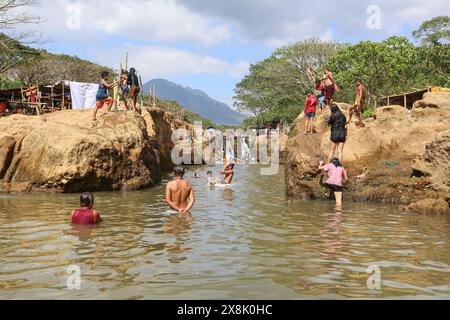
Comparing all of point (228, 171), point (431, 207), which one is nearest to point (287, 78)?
point (228, 171)

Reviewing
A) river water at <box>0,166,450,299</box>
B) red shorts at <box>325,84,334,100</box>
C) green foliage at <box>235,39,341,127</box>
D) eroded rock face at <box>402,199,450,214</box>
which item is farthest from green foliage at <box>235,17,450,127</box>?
river water at <box>0,166,450,299</box>

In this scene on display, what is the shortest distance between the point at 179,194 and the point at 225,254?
3.44m

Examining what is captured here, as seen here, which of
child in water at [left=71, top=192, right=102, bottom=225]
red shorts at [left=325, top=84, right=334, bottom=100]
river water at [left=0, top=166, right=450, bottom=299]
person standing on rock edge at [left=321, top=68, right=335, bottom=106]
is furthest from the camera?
red shorts at [left=325, top=84, right=334, bottom=100]

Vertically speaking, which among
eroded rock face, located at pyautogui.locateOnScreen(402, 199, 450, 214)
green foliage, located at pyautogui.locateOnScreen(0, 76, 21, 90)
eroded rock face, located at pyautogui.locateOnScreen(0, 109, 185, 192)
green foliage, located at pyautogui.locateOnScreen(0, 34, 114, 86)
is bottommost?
eroded rock face, located at pyautogui.locateOnScreen(402, 199, 450, 214)

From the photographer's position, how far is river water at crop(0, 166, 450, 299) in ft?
16.1

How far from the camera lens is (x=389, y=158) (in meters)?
13.5

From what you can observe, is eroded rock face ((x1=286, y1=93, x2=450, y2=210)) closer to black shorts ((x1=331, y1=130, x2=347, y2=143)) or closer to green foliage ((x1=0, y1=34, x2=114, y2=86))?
black shorts ((x1=331, y1=130, x2=347, y2=143))

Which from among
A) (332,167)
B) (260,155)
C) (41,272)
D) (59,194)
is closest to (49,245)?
(41,272)

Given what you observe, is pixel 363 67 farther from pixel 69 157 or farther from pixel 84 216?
pixel 84 216

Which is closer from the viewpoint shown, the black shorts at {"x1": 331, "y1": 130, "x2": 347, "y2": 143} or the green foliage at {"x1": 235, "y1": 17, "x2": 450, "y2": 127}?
the black shorts at {"x1": 331, "y1": 130, "x2": 347, "y2": 143}

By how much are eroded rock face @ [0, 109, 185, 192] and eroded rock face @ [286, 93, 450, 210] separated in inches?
227

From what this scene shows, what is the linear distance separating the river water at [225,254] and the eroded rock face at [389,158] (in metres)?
1.58
